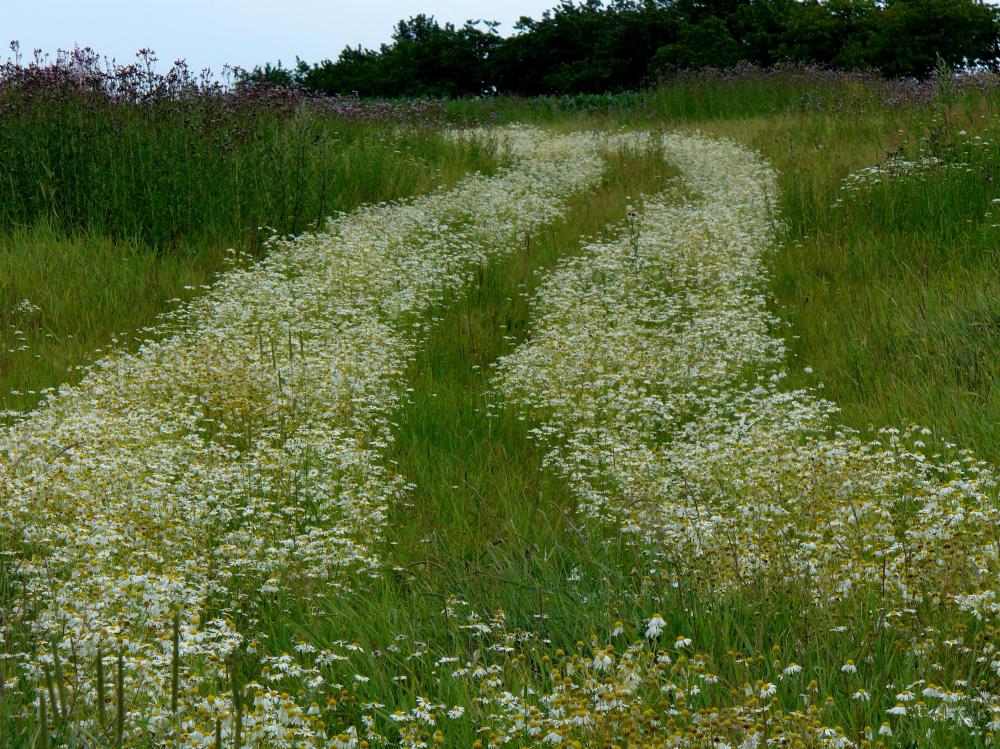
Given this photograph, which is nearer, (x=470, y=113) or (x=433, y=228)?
(x=433, y=228)

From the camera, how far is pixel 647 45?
37.4 metres

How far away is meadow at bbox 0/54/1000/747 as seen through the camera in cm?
325

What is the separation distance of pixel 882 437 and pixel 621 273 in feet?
14.9

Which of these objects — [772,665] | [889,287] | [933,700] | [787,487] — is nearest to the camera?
[933,700]

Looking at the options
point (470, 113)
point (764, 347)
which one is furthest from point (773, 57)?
point (764, 347)

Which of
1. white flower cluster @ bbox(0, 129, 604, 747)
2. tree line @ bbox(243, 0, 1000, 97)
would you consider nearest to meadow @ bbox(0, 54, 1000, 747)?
white flower cluster @ bbox(0, 129, 604, 747)

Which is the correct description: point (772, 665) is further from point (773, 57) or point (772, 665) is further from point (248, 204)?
point (773, 57)

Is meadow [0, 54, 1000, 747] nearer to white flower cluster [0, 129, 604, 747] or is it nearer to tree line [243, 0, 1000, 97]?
white flower cluster [0, 129, 604, 747]

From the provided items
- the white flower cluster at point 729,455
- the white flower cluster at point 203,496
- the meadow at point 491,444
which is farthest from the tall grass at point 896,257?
the white flower cluster at point 203,496

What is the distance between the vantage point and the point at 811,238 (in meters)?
10.4

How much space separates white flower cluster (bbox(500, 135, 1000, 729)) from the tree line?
2232 cm

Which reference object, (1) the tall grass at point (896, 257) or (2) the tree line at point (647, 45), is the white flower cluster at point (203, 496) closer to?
(1) the tall grass at point (896, 257)

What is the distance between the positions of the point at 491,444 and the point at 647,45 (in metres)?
34.4

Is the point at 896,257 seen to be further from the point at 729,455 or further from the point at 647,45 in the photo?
the point at 647,45
